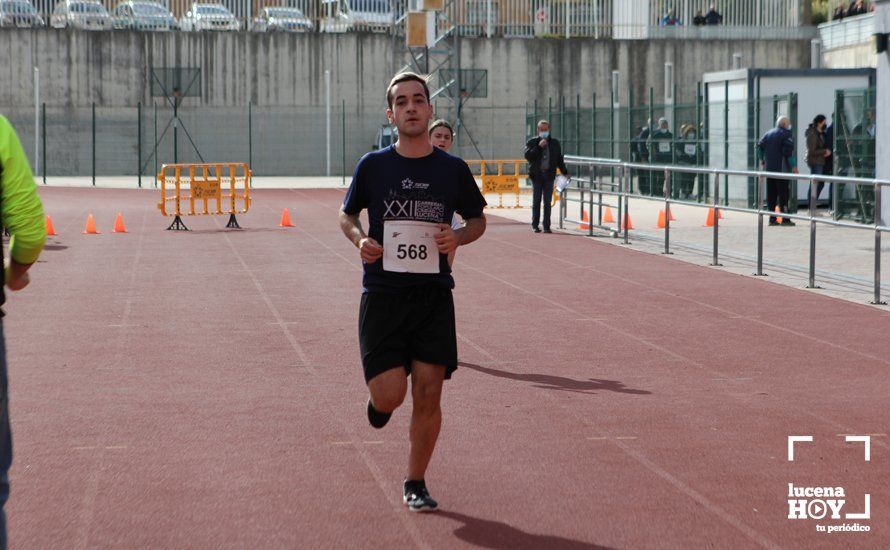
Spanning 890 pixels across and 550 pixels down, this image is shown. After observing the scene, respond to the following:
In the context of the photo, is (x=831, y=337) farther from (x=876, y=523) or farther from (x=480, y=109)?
(x=480, y=109)

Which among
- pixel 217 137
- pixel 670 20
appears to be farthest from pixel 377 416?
pixel 670 20

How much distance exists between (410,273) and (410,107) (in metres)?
0.68

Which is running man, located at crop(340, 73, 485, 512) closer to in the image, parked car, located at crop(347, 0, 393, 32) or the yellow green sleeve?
the yellow green sleeve

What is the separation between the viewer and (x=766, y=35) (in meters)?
50.9

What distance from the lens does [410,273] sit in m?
6.18

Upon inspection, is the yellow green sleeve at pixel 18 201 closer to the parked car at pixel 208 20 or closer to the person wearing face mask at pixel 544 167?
the person wearing face mask at pixel 544 167

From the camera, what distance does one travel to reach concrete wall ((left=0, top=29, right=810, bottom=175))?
4809cm

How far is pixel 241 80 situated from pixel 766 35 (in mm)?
17617

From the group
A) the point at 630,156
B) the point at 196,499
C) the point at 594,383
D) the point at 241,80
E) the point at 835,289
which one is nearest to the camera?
the point at 196,499

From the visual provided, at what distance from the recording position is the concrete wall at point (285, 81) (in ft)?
158

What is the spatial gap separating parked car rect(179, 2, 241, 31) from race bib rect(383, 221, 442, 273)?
4412cm

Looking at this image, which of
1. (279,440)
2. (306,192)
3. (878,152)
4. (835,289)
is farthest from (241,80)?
(279,440)

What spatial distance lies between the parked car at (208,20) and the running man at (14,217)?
149ft

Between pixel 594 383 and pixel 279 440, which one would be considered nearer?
pixel 279 440
